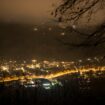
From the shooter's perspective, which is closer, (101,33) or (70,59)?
(101,33)

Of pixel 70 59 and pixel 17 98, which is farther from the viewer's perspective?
pixel 70 59

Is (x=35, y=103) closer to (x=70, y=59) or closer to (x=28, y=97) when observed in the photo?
(x=28, y=97)

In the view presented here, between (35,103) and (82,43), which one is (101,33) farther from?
(35,103)

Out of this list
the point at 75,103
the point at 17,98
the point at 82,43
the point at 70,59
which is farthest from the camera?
the point at 70,59

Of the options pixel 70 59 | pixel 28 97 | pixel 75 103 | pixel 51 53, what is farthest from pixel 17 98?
pixel 51 53

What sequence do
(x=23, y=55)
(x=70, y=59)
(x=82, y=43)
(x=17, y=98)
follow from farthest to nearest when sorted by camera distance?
(x=23, y=55), (x=70, y=59), (x=17, y=98), (x=82, y=43)

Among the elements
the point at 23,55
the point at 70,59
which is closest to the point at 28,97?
the point at 70,59

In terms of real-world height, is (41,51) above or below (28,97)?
above

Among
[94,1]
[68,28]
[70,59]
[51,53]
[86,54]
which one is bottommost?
[86,54]

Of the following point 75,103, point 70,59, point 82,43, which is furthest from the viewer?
point 70,59
